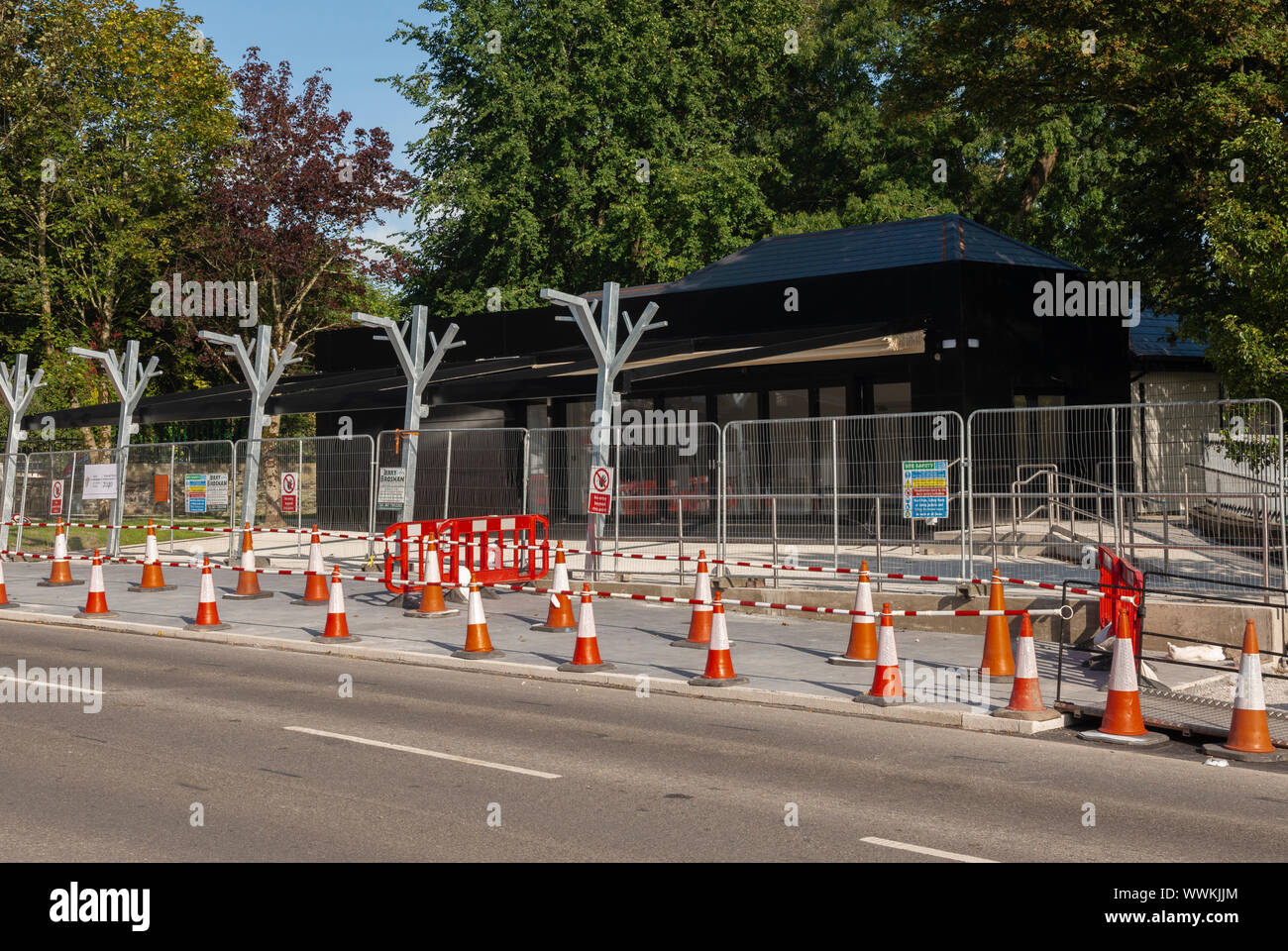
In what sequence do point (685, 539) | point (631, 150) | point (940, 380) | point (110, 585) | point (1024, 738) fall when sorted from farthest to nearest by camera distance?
point (631, 150) → point (940, 380) → point (110, 585) → point (685, 539) → point (1024, 738)

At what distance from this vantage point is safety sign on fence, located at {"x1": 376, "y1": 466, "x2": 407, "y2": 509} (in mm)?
21281

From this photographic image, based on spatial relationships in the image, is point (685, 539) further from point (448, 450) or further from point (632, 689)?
point (632, 689)

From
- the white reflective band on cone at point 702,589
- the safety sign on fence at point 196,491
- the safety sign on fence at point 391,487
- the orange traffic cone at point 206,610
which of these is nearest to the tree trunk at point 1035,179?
the safety sign on fence at point 391,487

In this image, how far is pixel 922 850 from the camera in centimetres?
675

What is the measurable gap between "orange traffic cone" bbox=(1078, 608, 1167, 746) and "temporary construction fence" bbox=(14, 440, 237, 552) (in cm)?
1801

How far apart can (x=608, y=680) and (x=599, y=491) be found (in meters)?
6.64

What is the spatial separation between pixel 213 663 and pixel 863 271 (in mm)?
15003

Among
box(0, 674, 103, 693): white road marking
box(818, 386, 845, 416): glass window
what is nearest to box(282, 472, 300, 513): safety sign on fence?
box(818, 386, 845, 416): glass window

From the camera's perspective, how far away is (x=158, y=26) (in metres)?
42.7

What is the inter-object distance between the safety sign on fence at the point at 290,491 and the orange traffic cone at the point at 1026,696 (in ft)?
51.1

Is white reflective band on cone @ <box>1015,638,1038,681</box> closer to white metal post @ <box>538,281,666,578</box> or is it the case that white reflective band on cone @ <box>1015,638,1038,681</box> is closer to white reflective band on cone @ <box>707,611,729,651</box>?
white reflective band on cone @ <box>707,611,729,651</box>

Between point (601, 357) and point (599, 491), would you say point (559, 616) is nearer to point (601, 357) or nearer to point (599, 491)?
point (599, 491)

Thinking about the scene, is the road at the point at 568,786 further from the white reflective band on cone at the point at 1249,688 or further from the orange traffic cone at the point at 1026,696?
the white reflective band on cone at the point at 1249,688

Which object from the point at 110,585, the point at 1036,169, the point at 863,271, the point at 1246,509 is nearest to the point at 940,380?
the point at 863,271
